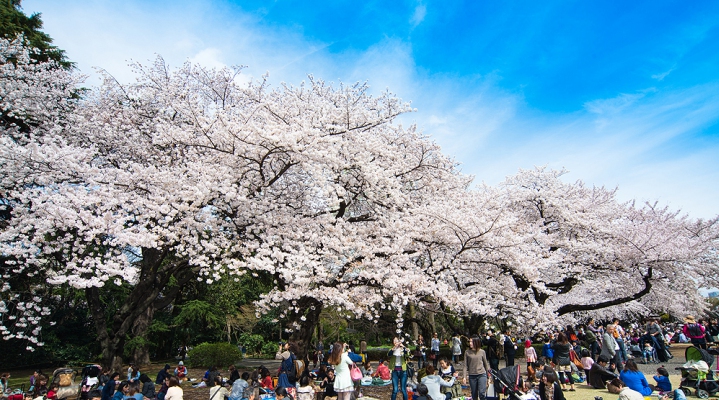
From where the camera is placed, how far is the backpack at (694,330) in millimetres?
11477

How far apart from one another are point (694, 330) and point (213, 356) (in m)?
17.7

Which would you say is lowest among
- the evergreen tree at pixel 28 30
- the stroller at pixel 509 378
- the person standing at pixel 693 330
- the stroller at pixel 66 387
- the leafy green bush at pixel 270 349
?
the leafy green bush at pixel 270 349

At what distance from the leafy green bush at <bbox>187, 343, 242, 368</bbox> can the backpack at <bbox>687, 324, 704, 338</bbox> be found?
17.0 metres

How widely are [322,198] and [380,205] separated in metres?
1.87

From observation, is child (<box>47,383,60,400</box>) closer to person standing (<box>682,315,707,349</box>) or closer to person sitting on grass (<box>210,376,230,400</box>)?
person sitting on grass (<box>210,376,230,400</box>)

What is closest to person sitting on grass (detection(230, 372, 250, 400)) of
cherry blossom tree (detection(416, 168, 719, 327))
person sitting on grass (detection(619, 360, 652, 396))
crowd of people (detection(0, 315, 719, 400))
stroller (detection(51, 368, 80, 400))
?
crowd of people (detection(0, 315, 719, 400))

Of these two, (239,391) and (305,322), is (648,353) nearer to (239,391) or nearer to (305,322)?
(305,322)

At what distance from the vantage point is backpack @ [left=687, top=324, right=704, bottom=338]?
11477mm

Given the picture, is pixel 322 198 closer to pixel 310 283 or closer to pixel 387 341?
pixel 310 283

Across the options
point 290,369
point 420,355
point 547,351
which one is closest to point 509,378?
point 290,369

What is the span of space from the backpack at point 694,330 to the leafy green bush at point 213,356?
55.7ft

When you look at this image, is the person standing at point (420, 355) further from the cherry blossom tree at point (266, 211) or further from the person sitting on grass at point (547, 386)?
the person sitting on grass at point (547, 386)

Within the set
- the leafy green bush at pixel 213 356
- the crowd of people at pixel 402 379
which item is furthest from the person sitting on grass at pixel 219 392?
the leafy green bush at pixel 213 356

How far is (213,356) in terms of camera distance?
17641 mm
